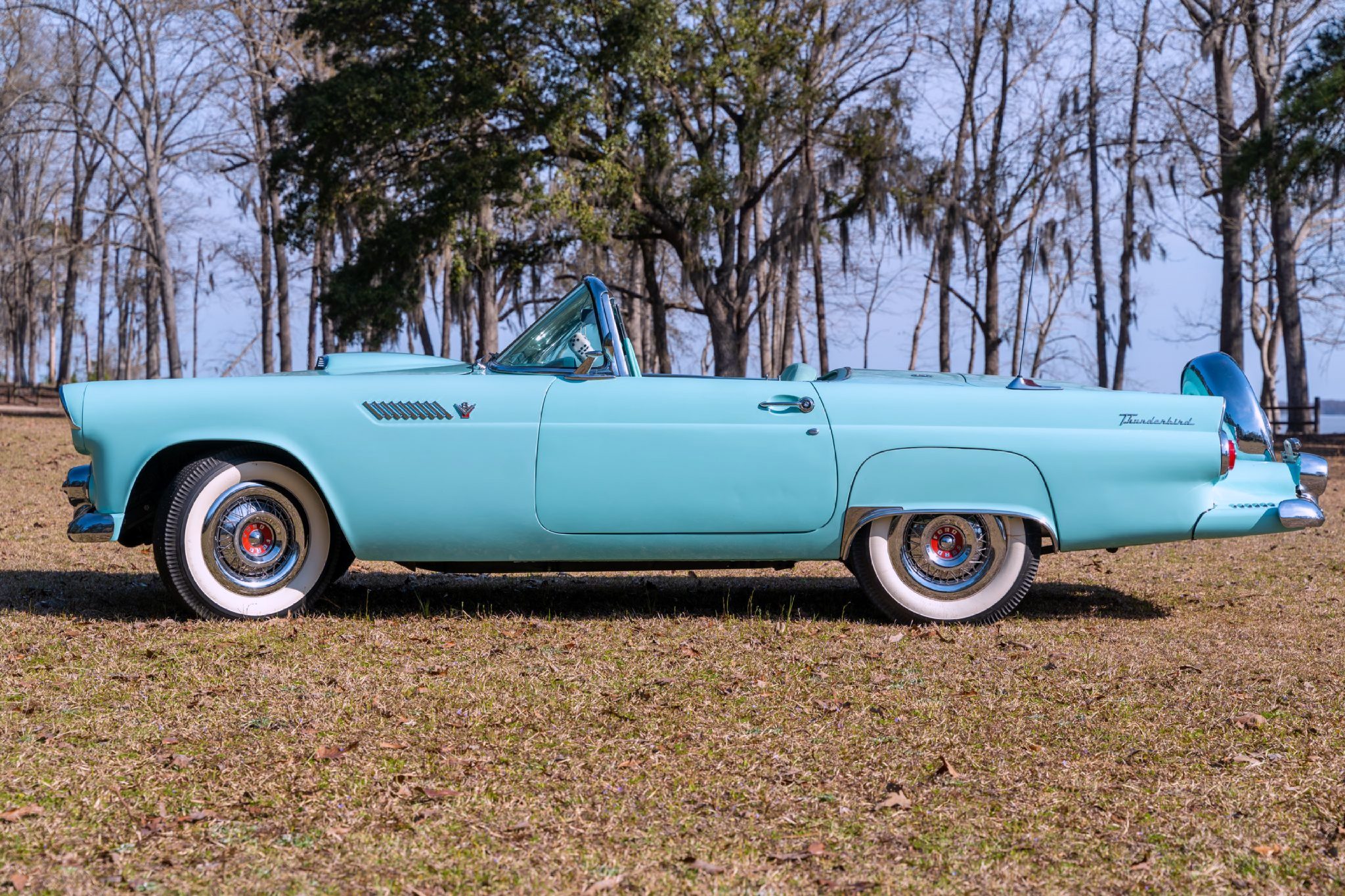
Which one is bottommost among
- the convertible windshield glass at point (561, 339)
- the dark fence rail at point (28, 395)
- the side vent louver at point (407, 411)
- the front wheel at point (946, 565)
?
the front wheel at point (946, 565)

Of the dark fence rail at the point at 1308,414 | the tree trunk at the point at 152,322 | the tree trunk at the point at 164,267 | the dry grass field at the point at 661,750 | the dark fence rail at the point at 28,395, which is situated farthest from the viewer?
the tree trunk at the point at 152,322

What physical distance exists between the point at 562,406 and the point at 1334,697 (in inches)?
123

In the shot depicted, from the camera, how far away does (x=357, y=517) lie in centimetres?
514

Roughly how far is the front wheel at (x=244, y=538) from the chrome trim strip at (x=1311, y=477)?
4565mm

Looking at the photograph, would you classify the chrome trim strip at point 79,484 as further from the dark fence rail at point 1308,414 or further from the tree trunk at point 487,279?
the dark fence rail at point 1308,414

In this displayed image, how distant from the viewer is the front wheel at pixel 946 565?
545 centimetres

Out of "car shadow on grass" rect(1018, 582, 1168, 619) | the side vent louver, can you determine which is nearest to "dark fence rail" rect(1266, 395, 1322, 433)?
"car shadow on grass" rect(1018, 582, 1168, 619)

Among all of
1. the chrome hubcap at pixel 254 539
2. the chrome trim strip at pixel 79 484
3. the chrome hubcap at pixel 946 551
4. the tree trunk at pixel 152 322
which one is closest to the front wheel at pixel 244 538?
the chrome hubcap at pixel 254 539

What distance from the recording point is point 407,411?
16.9 feet

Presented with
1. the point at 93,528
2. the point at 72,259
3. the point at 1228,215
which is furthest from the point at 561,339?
the point at 72,259

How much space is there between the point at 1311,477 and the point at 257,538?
502cm

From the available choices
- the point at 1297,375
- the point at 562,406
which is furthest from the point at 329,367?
the point at 1297,375

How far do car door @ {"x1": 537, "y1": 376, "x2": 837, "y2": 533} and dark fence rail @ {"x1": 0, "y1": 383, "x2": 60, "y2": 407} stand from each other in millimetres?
36761

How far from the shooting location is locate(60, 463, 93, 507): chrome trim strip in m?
5.22
